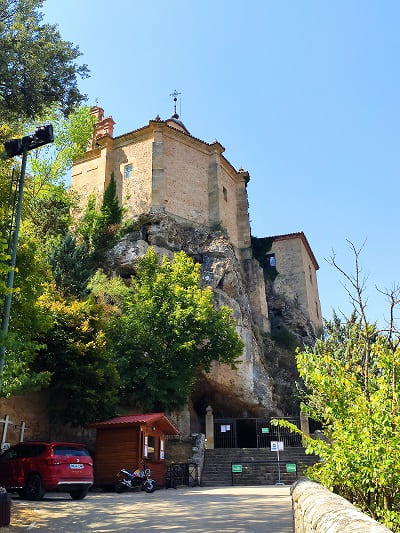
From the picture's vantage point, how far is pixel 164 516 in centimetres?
951

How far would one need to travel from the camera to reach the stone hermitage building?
32.6 meters

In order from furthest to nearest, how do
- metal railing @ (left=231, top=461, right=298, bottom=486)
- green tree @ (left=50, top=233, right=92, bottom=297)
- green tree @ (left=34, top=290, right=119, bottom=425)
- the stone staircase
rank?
green tree @ (left=50, top=233, right=92, bottom=297)
the stone staircase
metal railing @ (left=231, top=461, right=298, bottom=486)
green tree @ (left=34, top=290, right=119, bottom=425)

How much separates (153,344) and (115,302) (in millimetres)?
5283

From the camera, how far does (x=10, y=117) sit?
51.3 ft

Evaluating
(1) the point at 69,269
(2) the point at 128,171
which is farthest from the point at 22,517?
(2) the point at 128,171

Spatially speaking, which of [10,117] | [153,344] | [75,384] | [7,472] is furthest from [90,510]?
[153,344]

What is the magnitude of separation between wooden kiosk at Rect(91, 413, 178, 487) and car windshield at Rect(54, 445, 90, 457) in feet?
13.1

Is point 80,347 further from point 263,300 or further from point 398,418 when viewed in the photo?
point 263,300

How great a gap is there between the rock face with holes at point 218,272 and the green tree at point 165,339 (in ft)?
17.2

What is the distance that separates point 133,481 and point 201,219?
24.3 meters

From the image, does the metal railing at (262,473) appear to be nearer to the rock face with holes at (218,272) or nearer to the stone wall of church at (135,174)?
the rock face with holes at (218,272)

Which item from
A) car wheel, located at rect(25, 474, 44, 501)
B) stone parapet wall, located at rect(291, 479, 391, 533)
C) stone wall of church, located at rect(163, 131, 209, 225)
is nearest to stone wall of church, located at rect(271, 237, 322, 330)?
stone wall of church, located at rect(163, 131, 209, 225)

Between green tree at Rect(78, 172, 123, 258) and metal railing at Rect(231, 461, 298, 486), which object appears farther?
green tree at Rect(78, 172, 123, 258)

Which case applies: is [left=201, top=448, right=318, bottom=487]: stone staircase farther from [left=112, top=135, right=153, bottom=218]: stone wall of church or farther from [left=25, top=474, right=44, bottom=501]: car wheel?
[left=112, top=135, right=153, bottom=218]: stone wall of church
